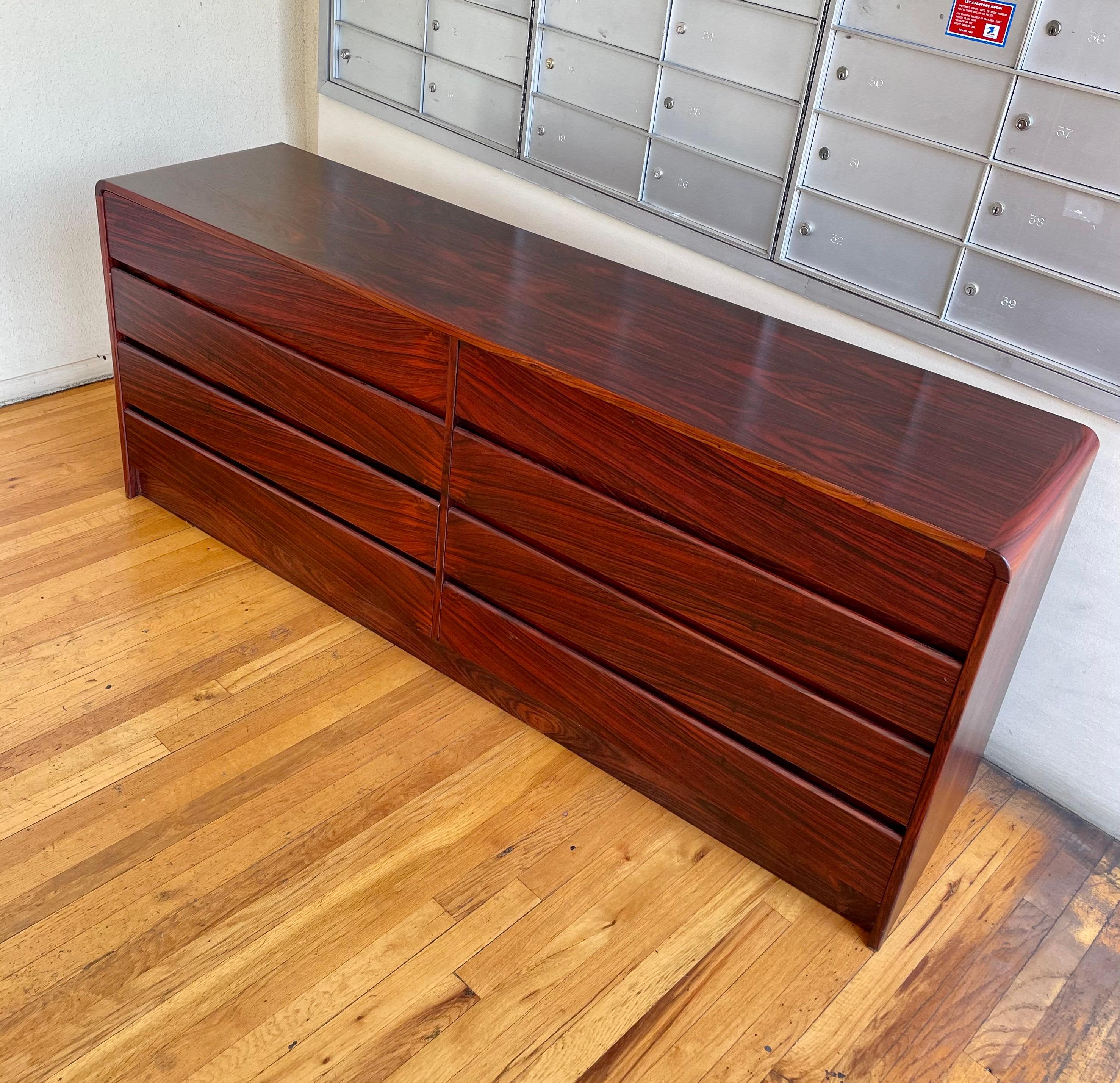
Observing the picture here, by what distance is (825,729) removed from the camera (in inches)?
52.3

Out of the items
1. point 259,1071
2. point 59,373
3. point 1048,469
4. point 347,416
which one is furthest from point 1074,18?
point 59,373

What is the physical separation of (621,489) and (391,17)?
1.24 metres

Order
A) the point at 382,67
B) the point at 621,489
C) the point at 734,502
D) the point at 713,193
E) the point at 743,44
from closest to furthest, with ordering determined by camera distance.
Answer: the point at 734,502, the point at 621,489, the point at 743,44, the point at 713,193, the point at 382,67

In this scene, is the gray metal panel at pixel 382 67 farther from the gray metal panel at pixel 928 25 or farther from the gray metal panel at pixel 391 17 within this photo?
the gray metal panel at pixel 928 25

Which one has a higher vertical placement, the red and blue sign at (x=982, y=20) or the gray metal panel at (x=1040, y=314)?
the red and blue sign at (x=982, y=20)

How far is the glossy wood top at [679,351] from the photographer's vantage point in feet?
4.07

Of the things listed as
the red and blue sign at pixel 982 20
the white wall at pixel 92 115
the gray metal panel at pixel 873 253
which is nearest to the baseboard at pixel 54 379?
the white wall at pixel 92 115

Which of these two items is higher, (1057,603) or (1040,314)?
(1040,314)

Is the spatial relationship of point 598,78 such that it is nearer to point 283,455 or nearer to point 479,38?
point 479,38

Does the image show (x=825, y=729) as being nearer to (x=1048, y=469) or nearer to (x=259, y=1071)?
(x=1048, y=469)

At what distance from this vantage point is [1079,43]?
1333 mm

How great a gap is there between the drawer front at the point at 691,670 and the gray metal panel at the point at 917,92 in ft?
2.49

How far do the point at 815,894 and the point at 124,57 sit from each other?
1.99 metres

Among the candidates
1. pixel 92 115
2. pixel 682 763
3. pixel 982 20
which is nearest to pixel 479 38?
pixel 92 115
